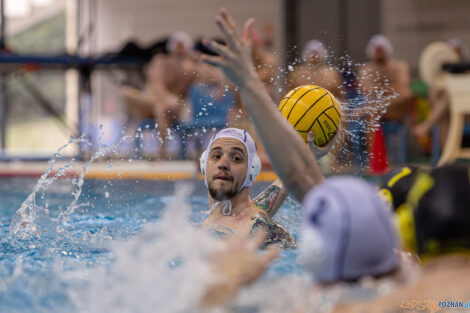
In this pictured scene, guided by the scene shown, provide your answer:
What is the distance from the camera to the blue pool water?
1.50m

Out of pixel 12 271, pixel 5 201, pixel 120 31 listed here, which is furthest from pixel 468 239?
pixel 120 31

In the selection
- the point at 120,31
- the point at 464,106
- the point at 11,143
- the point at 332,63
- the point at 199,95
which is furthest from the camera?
the point at 11,143

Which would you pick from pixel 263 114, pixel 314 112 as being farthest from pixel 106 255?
pixel 263 114

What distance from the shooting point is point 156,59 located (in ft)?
25.7

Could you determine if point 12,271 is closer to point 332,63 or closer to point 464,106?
point 332,63

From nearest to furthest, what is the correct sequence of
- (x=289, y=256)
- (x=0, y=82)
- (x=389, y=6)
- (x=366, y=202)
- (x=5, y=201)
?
Result: (x=366, y=202) → (x=289, y=256) → (x=5, y=201) → (x=0, y=82) → (x=389, y=6)

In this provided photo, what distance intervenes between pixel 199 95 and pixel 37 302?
5827 mm

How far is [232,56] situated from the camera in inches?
→ 64.5

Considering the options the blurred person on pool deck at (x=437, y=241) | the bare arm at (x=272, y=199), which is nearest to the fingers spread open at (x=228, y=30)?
the blurred person on pool deck at (x=437, y=241)

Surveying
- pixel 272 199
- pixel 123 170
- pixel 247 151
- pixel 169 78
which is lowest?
pixel 123 170

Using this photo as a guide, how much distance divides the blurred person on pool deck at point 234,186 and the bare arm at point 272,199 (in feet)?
0.46

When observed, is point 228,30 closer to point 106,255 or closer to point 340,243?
point 340,243

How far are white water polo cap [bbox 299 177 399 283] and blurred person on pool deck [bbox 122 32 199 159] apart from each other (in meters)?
6.37

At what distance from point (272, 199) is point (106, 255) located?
2.93 feet
